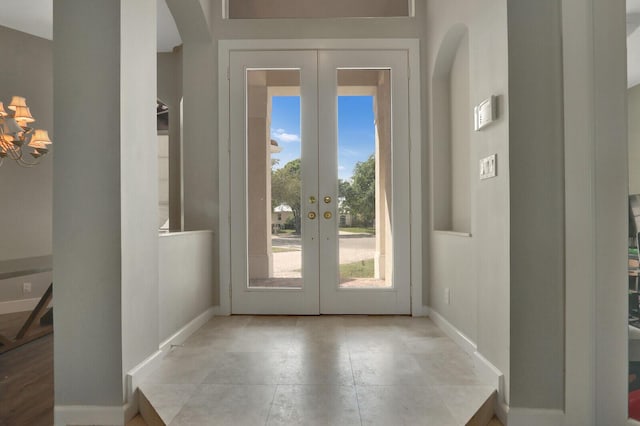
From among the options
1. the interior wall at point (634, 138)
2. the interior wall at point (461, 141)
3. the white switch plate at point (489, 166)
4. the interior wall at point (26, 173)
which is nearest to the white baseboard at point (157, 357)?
the white switch plate at point (489, 166)

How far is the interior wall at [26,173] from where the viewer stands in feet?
14.4

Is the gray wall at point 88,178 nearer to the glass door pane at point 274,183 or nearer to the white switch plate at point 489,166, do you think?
the glass door pane at point 274,183

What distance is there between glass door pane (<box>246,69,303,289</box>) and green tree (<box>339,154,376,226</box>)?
0.49 meters

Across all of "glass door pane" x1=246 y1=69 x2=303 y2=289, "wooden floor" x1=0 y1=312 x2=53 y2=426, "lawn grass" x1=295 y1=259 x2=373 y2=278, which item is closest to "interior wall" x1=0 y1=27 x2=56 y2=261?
"wooden floor" x1=0 y1=312 x2=53 y2=426

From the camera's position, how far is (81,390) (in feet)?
5.98

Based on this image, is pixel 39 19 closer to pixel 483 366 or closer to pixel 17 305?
pixel 17 305

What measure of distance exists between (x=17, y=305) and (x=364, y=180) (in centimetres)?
436

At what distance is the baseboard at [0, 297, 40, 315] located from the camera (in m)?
4.44

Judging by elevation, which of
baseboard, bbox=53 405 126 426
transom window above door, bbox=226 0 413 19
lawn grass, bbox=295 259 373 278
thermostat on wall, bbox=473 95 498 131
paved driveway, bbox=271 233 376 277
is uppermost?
transom window above door, bbox=226 0 413 19

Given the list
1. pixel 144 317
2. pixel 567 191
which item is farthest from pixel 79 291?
pixel 567 191

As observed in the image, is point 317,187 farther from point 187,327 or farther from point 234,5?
point 234,5

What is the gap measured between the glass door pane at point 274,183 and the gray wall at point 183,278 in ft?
1.34

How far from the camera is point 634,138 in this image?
1636 millimetres

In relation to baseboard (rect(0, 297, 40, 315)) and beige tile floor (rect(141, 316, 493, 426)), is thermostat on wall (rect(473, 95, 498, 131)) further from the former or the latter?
baseboard (rect(0, 297, 40, 315))
